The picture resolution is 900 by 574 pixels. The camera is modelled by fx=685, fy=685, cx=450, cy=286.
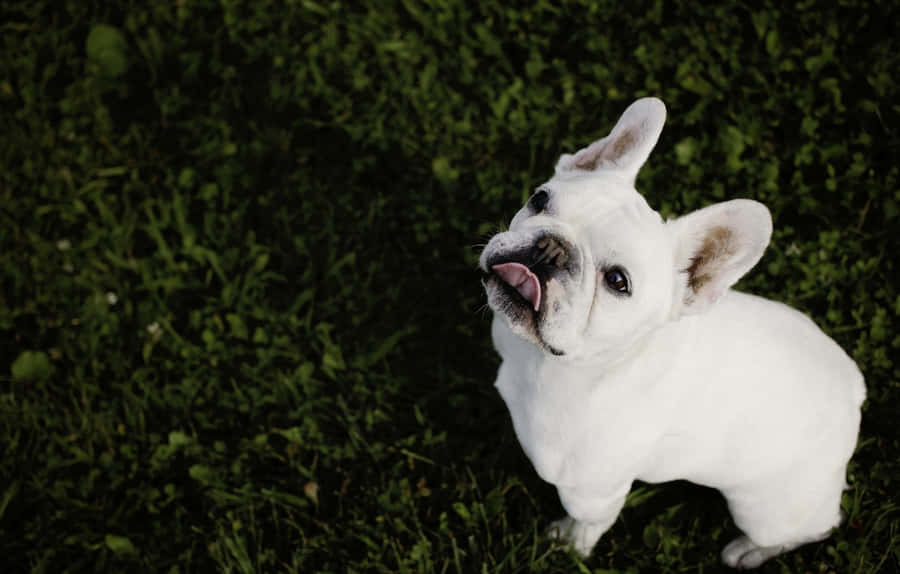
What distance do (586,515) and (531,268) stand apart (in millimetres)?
1222

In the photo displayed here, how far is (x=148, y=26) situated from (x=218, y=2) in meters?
0.52

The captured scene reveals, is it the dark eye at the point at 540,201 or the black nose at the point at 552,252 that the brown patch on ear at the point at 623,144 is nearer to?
the dark eye at the point at 540,201

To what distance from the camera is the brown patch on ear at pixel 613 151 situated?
240 cm

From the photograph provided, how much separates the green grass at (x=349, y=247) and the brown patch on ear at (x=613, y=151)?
160 cm

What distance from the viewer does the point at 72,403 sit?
12.7 feet

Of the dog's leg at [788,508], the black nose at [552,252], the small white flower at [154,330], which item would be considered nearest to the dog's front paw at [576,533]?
the dog's leg at [788,508]

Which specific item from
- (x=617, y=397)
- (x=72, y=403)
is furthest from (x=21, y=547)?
(x=617, y=397)

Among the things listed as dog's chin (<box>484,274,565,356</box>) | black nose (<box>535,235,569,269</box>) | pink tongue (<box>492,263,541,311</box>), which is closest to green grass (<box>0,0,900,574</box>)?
dog's chin (<box>484,274,565,356</box>)

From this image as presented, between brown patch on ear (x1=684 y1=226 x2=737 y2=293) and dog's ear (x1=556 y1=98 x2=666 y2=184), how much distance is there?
1.18ft

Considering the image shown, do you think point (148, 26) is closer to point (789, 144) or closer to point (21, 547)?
point (21, 547)

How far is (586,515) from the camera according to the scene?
9.44 feet

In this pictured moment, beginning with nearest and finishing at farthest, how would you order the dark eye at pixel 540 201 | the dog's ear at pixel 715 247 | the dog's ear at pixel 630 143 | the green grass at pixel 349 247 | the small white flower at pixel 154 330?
the dog's ear at pixel 715 247 < the dog's ear at pixel 630 143 < the dark eye at pixel 540 201 < the green grass at pixel 349 247 < the small white flower at pixel 154 330

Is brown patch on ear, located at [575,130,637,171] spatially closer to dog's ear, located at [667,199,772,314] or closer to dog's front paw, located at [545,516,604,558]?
dog's ear, located at [667,199,772,314]

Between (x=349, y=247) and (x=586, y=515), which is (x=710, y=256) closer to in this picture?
(x=586, y=515)
